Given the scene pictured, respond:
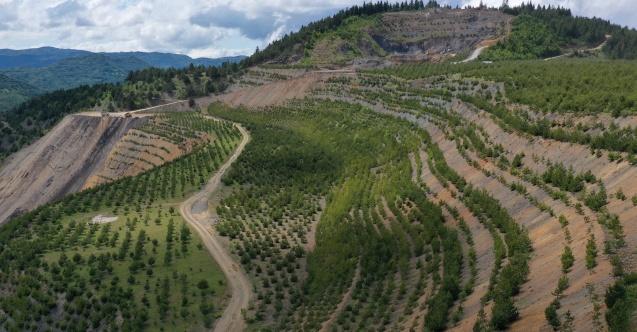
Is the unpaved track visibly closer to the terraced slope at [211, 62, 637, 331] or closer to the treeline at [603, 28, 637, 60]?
the terraced slope at [211, 62, 637, 331]

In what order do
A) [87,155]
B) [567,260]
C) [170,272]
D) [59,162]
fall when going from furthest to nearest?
[87,155] < [59,162] < [170,272] < [567,260]

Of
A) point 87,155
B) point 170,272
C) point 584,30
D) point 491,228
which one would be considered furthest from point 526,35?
point 170,272

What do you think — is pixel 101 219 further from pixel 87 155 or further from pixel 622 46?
pixel 622 46

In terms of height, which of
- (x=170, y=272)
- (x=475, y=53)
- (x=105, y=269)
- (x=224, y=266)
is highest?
(x=475, y=53)

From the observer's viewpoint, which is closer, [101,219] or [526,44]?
[101,219]

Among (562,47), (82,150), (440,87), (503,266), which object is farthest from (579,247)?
(562,47)

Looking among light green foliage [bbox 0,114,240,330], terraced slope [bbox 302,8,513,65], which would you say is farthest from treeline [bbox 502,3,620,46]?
light green foliage [bbox 0,114,240,330]
